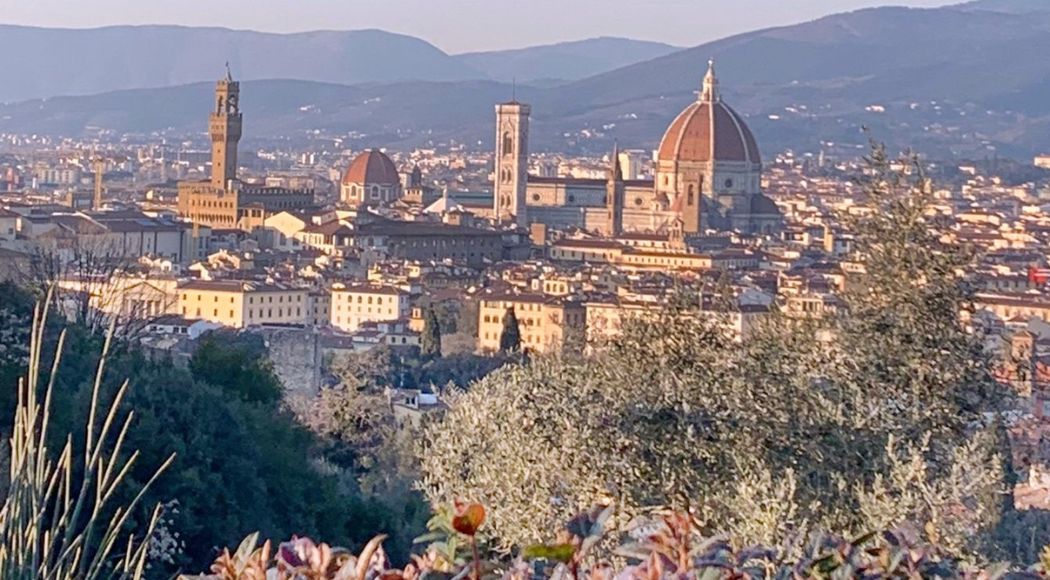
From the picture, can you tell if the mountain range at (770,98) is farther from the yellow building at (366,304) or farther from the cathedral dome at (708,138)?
the yellow building at (366,304)

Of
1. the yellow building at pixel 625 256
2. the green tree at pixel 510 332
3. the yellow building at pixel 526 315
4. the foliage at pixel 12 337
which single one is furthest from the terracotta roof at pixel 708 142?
the foliage at pixel 12 337

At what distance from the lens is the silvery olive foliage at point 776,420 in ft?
17.6

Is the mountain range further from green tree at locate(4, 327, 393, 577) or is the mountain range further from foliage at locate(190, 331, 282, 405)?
green tree at locate(4, 327, 393, 577)

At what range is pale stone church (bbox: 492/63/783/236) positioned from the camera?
67438 mm

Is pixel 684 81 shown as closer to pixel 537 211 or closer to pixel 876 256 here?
pixel 537 211

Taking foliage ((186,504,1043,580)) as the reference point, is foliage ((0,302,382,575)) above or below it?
below

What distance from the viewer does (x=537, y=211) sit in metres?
71.4

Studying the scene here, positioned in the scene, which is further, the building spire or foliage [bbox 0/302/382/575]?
the building spire

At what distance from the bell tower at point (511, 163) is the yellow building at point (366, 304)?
92.7 ft

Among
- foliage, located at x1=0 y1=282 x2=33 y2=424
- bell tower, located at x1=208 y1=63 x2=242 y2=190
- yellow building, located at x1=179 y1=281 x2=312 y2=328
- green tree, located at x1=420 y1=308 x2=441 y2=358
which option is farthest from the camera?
bell tower, located at x1=208 y1=63 x2=242 y2=190

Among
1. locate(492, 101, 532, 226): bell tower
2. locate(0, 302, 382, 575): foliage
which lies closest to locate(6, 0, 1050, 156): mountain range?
locate(492, 101, 532, 226): bell tower

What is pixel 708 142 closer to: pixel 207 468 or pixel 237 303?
pixel 237 303

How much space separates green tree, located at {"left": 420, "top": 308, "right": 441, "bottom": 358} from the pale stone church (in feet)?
106

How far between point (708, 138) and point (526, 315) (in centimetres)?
3355
